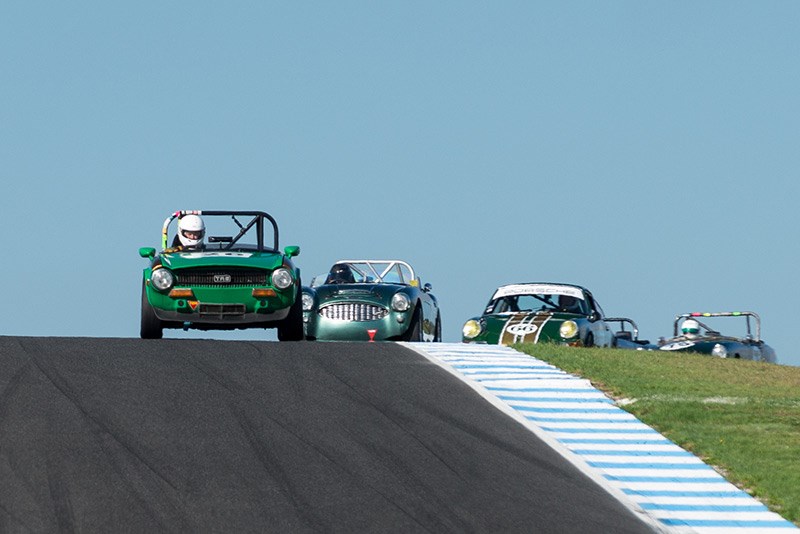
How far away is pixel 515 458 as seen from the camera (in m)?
9.48

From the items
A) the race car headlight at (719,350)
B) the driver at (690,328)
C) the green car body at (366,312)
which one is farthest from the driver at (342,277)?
the driver at (690,328)

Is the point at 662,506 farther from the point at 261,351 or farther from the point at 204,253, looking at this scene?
the point at 204,253

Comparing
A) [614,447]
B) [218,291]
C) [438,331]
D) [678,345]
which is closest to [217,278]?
[218,291]

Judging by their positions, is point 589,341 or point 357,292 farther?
point 589,341

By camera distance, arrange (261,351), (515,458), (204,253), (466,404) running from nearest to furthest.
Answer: (515,458), (466,404), (261,351), (204,253)

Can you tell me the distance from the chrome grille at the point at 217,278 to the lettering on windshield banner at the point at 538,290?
6466 mm

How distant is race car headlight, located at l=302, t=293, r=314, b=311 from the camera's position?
737 inches

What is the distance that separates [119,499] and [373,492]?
149 centimetres

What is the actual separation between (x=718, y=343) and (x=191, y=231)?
41.8ft

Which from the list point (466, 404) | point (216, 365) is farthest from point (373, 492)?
point (216, 365)

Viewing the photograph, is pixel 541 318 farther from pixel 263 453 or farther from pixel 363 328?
pixel 263 453

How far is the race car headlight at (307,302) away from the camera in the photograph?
1872 cm

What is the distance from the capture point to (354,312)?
18.4 m

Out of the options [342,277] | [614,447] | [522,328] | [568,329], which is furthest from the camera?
[342,277]
